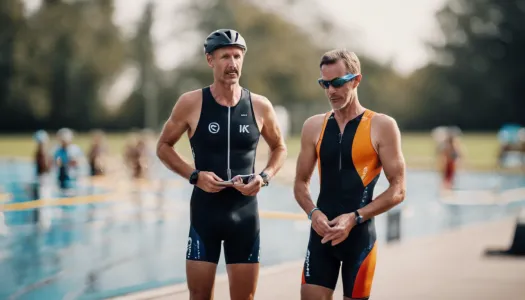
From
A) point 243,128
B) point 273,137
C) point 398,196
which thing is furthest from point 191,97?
point 398,196

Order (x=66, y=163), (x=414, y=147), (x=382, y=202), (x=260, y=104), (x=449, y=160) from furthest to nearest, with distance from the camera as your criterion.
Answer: (x=414, y=147) < (x=449, y=160) < (x=66, y=163) < (x=260, y=104) < (x=382, y=202)

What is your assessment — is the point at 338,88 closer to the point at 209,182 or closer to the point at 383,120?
the point at 383,120

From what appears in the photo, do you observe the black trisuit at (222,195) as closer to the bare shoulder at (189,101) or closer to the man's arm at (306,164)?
the bare shoulder at (189,101)

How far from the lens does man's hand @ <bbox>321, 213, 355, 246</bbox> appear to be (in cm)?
407

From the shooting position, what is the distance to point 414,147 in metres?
54.3

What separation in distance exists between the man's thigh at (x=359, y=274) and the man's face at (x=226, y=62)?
4.21ft

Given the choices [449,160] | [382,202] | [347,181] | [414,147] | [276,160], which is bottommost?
[382,202]

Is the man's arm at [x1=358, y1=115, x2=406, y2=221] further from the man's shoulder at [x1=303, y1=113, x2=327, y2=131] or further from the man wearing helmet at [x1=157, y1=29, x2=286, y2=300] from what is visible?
the man wearing helmet at [x1=157, y1=29, x2=286, y2=300]

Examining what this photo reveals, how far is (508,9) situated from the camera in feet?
229

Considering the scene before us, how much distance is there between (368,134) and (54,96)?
58763 millimetres

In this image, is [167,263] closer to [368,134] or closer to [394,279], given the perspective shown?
[394,279]

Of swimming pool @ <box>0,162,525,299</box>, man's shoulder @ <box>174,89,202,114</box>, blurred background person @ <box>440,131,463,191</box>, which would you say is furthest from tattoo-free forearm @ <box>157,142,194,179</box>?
blurred background person @ <box>440,131,463,191</box>

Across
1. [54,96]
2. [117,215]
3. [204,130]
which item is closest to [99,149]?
[117,215]

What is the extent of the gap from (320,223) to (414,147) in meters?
51.3
